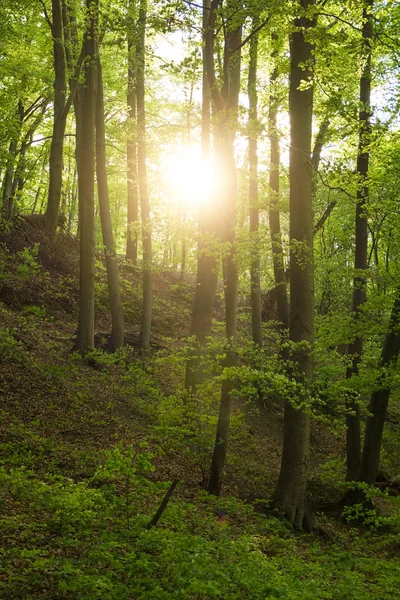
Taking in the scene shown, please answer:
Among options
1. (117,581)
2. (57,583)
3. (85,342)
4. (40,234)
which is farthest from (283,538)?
(40,234)

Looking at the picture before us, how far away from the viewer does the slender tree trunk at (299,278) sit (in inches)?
326

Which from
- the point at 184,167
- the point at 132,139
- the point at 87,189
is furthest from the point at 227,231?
the point at 184,167

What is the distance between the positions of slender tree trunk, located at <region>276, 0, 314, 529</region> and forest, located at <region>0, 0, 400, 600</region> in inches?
1.3

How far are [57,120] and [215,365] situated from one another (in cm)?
1192

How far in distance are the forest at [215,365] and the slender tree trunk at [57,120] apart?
0.07 meters

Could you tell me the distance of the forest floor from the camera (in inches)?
185

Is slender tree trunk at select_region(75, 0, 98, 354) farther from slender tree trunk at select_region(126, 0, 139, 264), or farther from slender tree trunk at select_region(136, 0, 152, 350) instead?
slender tree trunk at select_region(136, 0, 152, 350)

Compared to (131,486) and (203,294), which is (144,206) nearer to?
(203,294)

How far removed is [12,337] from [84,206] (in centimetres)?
357

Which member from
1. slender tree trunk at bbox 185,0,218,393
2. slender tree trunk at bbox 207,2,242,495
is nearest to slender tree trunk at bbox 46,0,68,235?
slender tree trunk at bbox 185,0,218,393

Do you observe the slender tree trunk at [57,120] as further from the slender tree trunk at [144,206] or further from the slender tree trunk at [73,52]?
the slender tree trunk at [144,206]

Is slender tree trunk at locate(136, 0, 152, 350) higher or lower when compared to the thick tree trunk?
higher

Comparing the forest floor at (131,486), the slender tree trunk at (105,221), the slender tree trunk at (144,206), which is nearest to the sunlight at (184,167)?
the slender tree trunk at (144,206)

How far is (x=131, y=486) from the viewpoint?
7.78 metres
